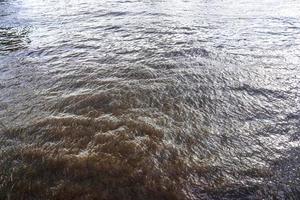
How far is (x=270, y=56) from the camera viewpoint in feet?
16.9

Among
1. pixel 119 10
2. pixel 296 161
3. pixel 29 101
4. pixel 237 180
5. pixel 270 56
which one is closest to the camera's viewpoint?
pixel 237 180

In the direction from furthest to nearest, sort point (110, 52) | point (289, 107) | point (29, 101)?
point (110, 52) < point (29, 101) < point (289, 107)

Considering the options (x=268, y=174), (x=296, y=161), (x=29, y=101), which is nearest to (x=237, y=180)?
(x=268, y=174)

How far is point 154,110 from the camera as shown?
150 inches

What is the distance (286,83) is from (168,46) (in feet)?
7.36

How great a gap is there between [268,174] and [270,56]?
112 inches

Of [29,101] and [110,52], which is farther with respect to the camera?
[110,52]

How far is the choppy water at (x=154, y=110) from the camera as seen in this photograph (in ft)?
9.16

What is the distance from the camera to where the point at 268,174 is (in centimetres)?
281

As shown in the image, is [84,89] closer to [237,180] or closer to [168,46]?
[168,46]

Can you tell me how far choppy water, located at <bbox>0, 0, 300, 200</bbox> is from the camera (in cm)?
279

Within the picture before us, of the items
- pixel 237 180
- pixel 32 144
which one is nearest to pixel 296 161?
pixel 237 180

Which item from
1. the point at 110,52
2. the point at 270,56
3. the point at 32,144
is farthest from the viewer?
the point at 110,52

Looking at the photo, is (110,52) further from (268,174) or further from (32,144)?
(268,174)
